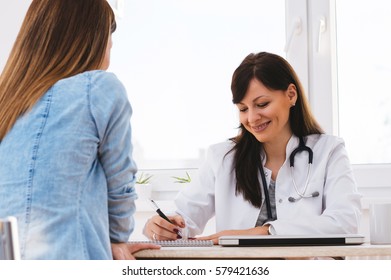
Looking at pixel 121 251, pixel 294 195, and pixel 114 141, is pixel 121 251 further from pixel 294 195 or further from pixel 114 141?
pixel 294 195

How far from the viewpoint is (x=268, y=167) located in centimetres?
228

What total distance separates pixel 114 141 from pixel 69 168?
12 centimetres

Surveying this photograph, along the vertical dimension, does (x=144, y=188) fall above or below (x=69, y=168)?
below

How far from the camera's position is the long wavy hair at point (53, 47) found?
142cm

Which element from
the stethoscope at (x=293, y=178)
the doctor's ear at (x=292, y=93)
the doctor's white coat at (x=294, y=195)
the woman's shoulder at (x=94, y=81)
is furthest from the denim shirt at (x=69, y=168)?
the doctor's ear at (x=292, y=93)

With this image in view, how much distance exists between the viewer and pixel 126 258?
4.74 ft

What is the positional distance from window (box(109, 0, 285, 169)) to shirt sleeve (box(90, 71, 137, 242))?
1654 mm

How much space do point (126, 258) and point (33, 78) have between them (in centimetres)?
43

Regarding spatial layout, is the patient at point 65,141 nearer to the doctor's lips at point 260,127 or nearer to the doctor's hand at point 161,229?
the doctor's hand at point 161,229

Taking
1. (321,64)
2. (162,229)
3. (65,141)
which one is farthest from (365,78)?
(65,141)

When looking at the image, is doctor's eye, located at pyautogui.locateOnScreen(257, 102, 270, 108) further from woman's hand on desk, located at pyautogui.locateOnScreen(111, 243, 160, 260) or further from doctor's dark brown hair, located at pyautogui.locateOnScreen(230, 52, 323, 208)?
woman's hand on desk, located at pyautogui.locateOnScreen(111, 243, 160, 260)

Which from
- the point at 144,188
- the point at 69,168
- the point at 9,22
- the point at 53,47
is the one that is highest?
the point at 9,22

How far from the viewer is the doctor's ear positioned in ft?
7.58
